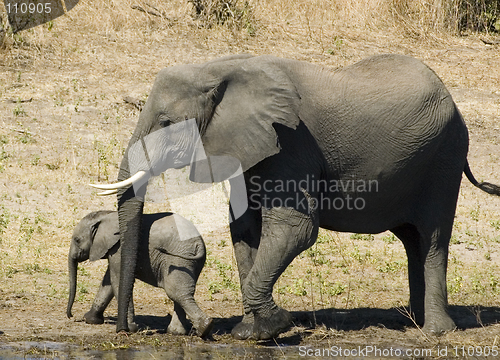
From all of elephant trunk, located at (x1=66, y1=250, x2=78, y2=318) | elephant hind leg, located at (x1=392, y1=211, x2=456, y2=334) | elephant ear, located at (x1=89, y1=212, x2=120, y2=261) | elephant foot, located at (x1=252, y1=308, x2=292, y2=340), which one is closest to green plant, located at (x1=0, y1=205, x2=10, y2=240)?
elephant trunk, located at (x1=66, y1=250, x2=78, y2=318)

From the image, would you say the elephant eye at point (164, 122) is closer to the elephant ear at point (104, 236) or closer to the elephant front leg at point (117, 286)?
the elephant ear at point (104, 236)

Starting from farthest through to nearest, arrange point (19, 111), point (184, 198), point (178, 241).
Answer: point (19, 111) < point (184, 198) < point (178, 241)

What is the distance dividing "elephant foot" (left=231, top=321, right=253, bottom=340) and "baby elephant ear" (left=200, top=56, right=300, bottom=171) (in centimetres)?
138

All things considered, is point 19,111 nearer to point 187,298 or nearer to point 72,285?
point 72,285

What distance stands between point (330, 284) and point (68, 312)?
270cm

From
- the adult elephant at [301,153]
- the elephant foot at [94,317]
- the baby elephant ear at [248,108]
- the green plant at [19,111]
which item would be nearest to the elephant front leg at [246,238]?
the adult elephant at [301,153]

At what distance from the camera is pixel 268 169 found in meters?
6.92

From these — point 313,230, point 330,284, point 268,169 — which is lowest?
point 330,284

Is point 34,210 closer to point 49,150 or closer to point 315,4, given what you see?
point 49,150

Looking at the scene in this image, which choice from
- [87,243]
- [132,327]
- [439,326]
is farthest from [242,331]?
[439,326]

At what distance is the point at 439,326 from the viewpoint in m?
7.54

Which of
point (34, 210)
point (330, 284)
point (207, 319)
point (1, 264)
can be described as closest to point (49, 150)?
point (34, 210)

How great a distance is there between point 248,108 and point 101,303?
7.03 feet

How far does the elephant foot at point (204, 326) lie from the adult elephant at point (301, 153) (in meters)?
0.33
